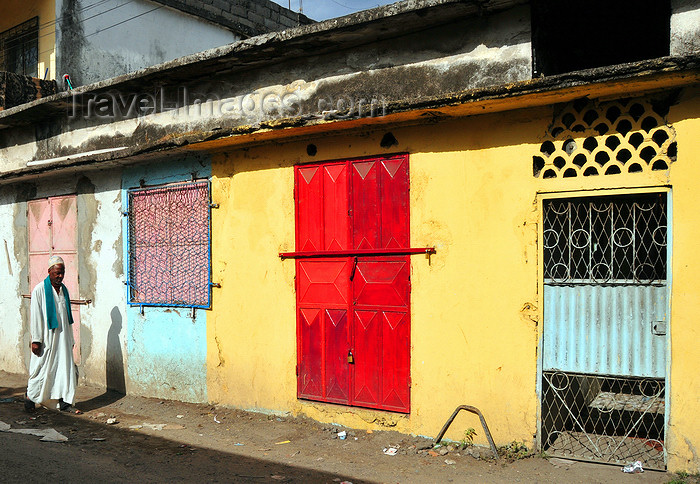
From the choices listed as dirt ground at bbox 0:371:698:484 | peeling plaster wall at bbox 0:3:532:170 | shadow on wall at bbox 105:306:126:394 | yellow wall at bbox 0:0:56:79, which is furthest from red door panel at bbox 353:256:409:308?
yellow wall at bbox 0:0:56:79

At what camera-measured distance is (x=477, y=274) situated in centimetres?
507

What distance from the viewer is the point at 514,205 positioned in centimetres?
488

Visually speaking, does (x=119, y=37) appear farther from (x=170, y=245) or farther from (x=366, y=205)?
(x=366, y=205)

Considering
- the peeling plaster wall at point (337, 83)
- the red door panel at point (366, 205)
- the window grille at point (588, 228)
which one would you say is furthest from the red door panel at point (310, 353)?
the window grille at point (588, 228)

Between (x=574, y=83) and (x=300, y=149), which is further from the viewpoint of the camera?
(x=300, y=149)

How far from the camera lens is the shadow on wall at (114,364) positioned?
7775 mm

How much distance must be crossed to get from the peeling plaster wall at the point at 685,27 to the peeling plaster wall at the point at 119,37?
10319 mm

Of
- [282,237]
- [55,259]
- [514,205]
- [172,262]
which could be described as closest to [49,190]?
[55,259]

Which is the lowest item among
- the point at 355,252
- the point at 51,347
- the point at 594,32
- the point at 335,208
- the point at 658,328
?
the point at 51,347

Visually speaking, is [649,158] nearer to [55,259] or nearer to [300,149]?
[300,149]

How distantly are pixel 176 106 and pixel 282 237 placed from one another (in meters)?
2.24

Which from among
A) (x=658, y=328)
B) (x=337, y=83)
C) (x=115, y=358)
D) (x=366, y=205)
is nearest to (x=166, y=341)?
(x=115, y=358)

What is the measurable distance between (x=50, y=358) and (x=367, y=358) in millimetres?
3839

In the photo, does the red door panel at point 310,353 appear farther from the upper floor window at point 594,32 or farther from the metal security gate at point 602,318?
the upper floor window at point 594,32
